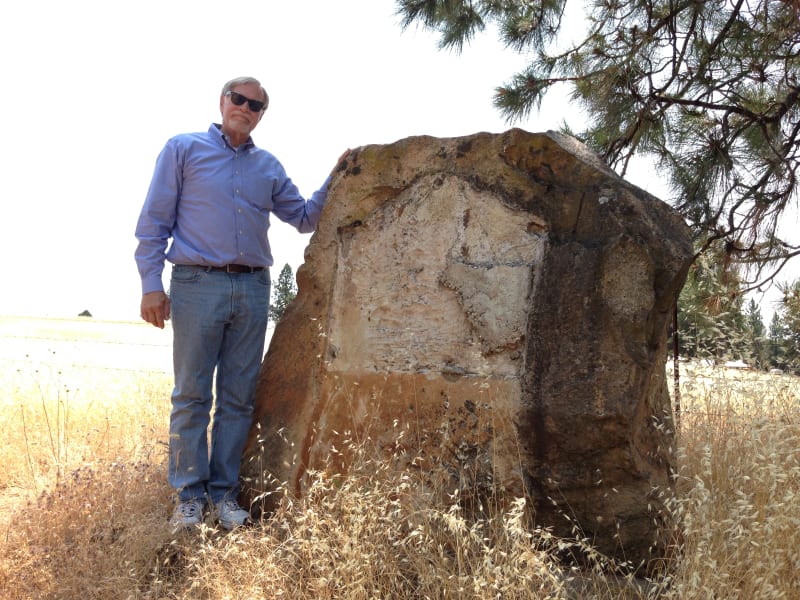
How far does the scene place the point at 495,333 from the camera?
10.6ft

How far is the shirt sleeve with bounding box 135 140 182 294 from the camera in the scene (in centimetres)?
351

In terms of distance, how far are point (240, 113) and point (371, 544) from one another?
2071 mm

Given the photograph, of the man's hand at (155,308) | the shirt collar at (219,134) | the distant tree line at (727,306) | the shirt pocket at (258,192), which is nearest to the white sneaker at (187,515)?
the man's hand at (155,308)

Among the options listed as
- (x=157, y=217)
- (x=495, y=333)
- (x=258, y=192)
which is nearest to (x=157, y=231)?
(x=157, y=217)

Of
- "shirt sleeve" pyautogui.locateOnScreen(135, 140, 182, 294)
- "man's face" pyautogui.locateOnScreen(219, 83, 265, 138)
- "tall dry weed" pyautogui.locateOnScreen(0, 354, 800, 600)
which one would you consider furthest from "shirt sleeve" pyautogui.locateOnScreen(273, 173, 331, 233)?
"tall dry weed" pyautogui.locateOnScreen(0, 354, 800, 600)

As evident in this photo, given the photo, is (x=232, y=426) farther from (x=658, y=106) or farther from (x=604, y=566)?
(x=658, y=106)

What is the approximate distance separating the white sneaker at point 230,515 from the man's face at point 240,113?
1739 millimetres

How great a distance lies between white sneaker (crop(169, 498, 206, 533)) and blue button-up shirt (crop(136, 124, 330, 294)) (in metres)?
0.98

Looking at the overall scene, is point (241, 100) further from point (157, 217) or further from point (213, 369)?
point (213, 369)

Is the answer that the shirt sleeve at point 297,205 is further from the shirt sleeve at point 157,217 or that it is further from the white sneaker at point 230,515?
the white sneaker at point 230,515

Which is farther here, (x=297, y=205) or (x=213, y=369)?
(x=297, y=205)

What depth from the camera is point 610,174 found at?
3311mm

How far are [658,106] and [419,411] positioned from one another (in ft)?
10.7

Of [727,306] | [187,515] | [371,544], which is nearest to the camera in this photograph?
[371,544]
